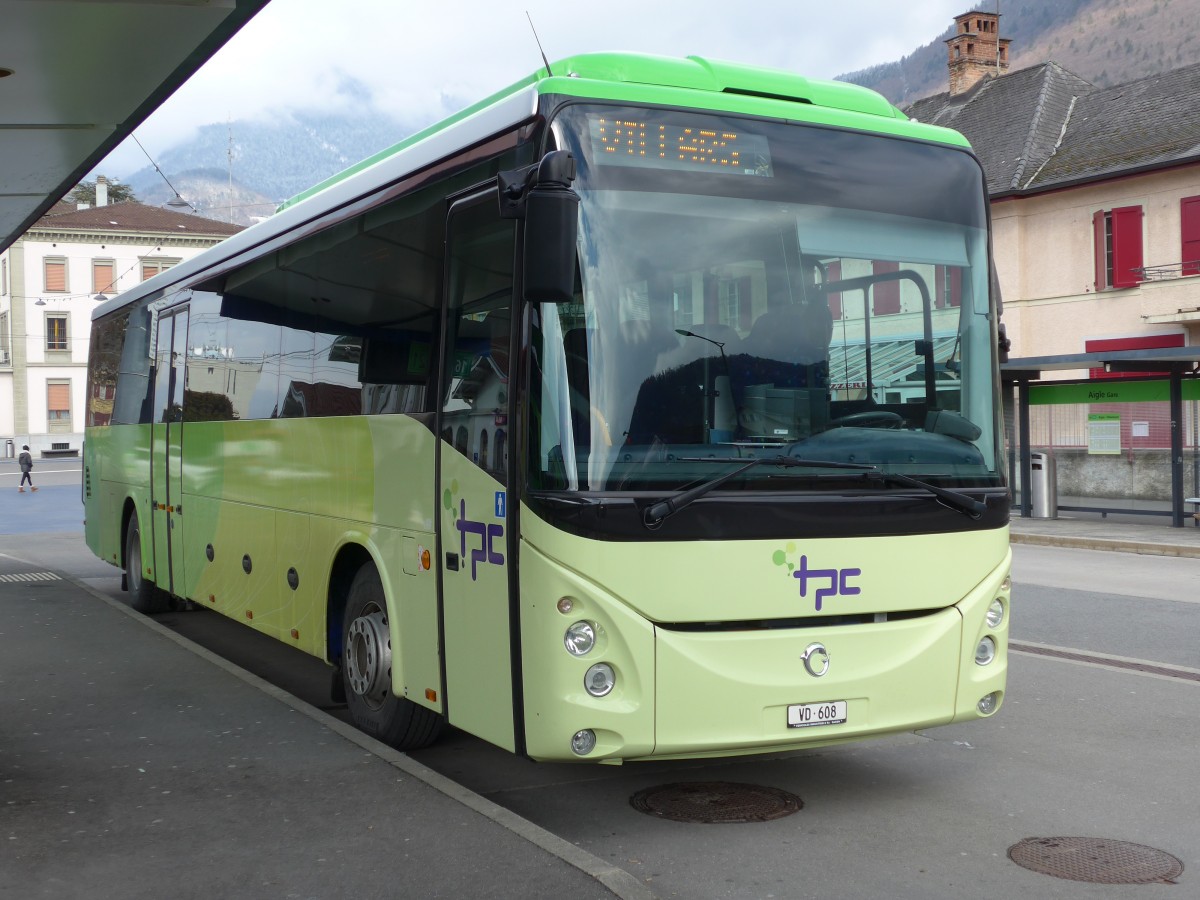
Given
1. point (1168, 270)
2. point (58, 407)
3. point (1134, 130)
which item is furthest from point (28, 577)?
point (58, 407)

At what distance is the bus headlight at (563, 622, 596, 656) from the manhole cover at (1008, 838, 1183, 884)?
195 cm

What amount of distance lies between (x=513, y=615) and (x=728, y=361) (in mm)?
1400

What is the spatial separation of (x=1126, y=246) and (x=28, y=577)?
28.2 meters

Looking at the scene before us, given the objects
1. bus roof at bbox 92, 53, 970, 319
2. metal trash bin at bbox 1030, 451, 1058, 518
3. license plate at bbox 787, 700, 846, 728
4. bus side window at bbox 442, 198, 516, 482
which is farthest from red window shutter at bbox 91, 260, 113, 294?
license plate at bbox 787, 700, 846, 728

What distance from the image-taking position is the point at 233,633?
41.3 feet

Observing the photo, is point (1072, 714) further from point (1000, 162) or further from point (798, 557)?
point (1000, 162)

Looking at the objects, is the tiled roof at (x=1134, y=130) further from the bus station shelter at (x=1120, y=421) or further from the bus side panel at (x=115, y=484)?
the bus side panel at (x=115, y=484)

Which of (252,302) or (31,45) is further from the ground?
(31,45)

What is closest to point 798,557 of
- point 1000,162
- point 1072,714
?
point 1072,714

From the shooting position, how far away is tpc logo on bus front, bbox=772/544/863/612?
5855 millimetres

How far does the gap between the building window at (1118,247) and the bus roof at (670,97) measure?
3053 centimetres

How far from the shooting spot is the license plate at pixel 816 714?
583 cm

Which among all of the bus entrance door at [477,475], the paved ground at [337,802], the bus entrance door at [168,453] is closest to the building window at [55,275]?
the bus entrance door at [168,453]

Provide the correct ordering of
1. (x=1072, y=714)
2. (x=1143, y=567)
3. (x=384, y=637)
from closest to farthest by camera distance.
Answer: (x=384, y=637) < (x=1072, y=714) < (x=1143, y=567)
